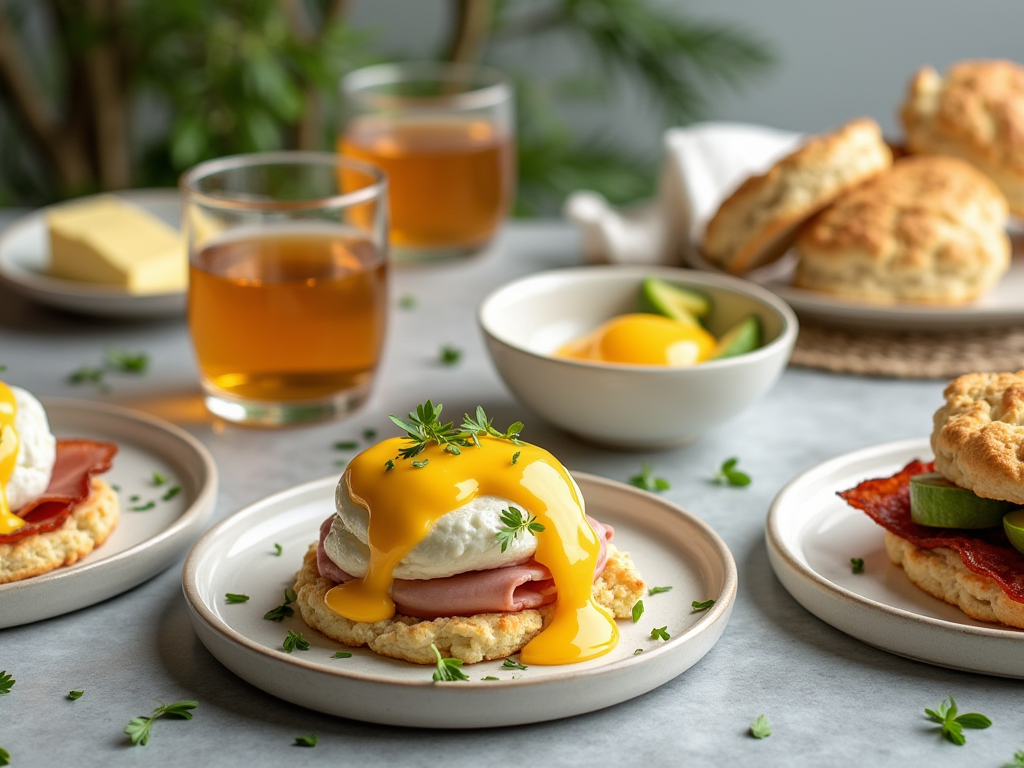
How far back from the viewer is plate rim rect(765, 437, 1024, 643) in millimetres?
1510

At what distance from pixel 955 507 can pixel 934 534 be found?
0.08 meters

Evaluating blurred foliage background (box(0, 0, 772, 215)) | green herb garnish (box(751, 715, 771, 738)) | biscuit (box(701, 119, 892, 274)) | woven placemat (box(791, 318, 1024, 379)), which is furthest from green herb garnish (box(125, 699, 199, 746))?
blurred foliage background (box(0, 0, 772, 215))

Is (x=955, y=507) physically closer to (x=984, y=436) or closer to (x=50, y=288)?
(x=984, y=436)

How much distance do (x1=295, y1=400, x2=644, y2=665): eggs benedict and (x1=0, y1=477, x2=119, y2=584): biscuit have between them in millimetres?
420

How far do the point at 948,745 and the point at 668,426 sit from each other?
887mm

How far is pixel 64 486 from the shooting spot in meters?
1.87

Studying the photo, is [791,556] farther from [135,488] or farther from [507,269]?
[507,269]

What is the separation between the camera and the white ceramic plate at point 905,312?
105 inches

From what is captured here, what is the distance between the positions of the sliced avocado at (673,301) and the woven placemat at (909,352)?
305 millimetres

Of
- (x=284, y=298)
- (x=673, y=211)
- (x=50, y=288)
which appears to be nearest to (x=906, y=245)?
(x=673, y=211)

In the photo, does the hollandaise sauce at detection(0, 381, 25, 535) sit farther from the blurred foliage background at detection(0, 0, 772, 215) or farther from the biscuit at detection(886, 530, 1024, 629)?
the blurred foliage background at detection(0, 0, 772, 215)

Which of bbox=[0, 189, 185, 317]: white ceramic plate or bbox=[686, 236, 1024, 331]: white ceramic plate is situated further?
bbox=[0, 189, 185, 317]: white ceramic plate

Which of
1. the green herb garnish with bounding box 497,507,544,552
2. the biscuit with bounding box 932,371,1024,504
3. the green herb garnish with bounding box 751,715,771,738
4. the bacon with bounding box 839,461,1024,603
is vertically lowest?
the green herb garnish with bounding box 751,715,771,738

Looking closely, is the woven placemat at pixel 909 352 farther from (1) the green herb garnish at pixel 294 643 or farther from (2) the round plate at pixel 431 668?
(1) the green herb garnish at pixel 294 643
